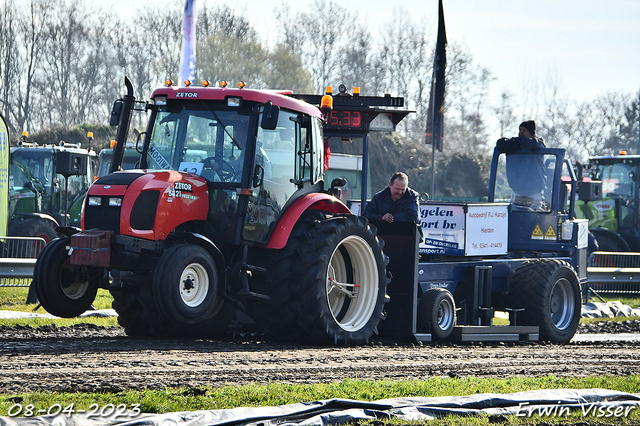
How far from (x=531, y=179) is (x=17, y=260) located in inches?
329

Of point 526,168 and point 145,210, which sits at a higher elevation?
point 526,168

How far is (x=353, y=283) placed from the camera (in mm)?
8828

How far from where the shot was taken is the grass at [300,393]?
4.55 metres

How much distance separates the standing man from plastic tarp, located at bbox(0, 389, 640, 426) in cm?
405

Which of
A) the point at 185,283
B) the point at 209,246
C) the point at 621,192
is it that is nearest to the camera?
the point at 185,283

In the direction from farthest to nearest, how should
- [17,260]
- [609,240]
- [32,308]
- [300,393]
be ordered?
[609,240]
[17,260]
[32,308]
[300,393]

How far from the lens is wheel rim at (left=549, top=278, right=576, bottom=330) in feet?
36.7

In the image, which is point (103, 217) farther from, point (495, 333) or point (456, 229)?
point (495, 333)

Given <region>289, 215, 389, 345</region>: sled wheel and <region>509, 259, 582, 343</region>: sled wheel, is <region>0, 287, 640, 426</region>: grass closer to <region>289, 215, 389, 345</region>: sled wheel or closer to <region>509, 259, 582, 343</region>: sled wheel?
<region>289, 215, 389, 345</region>: sled wheel

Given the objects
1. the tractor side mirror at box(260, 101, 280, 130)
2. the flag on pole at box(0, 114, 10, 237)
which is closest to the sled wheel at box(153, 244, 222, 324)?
the tractor side mirror at box(260, 101, 280, 130)

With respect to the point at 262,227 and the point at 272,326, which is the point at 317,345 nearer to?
the point at 272,326

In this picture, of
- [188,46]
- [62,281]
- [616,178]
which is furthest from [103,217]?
[616,178]

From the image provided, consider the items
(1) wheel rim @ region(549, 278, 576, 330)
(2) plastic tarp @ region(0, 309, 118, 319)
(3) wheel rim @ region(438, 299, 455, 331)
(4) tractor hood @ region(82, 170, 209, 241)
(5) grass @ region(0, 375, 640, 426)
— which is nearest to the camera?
(5) grass @ region(0, 375, 640, 426)

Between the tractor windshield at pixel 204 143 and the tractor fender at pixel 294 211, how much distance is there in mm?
655
